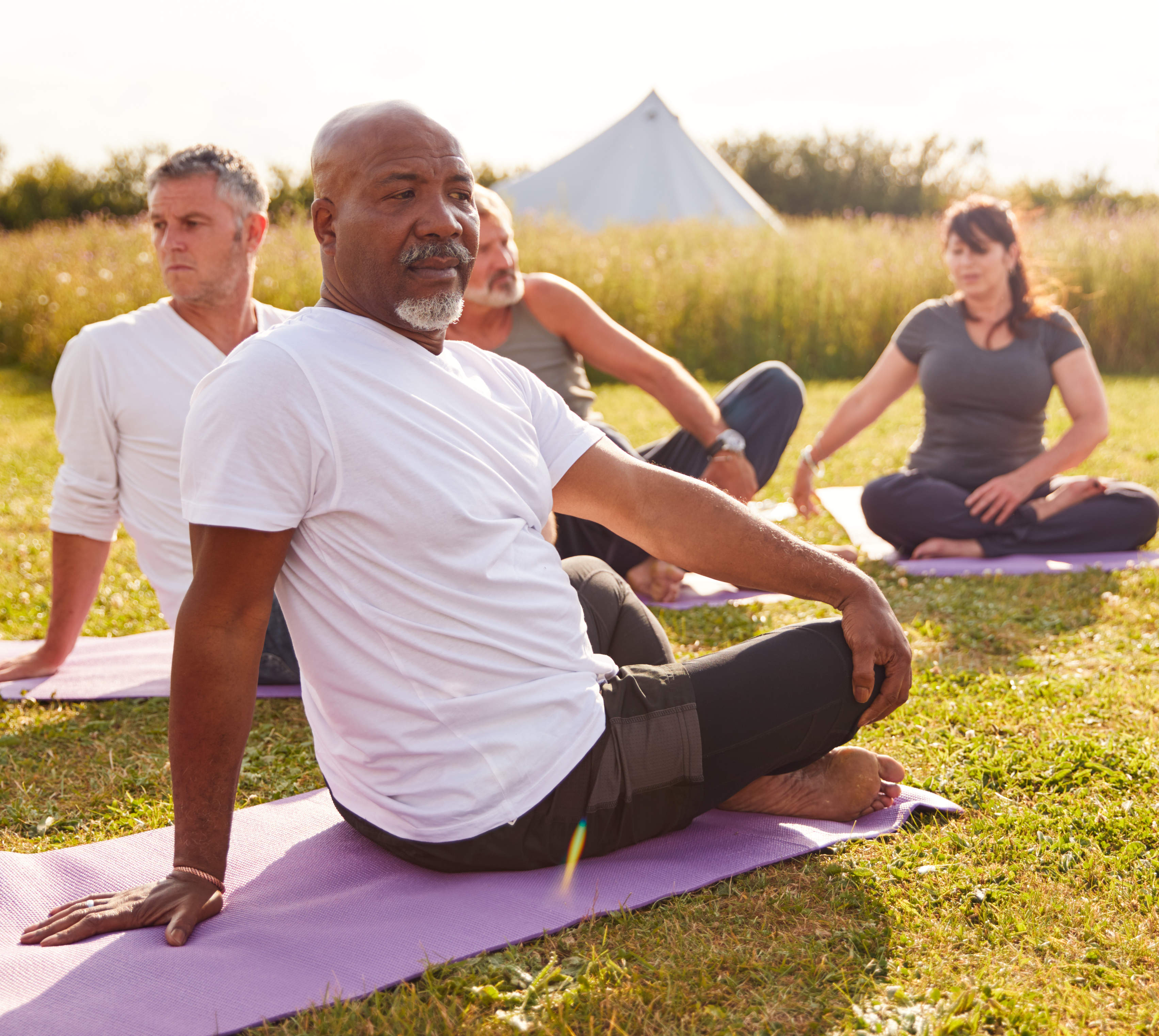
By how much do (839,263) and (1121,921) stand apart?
33.1 ft

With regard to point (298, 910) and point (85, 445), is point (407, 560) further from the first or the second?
point (85, 445)

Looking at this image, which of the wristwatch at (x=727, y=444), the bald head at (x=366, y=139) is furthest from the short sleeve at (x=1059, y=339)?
the bald head at (x=366, y=139)

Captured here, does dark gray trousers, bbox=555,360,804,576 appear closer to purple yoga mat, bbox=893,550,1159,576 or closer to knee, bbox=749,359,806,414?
knee, bbox=749,359,806,414

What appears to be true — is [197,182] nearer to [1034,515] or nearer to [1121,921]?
[1121,921]

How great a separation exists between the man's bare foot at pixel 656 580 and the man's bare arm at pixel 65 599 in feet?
6.28

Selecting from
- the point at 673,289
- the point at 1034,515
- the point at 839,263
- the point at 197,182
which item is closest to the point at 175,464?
the point at 197,182

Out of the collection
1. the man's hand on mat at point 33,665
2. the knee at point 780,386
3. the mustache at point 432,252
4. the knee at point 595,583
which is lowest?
the man's hand on mat at point 33,665

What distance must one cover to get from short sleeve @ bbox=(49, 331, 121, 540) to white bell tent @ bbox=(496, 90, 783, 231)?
1551 cm

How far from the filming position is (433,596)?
172 centimetres

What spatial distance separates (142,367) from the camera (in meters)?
3.10

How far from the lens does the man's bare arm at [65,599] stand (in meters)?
3.13

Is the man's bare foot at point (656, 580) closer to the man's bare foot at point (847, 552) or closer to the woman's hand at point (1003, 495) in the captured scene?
the man's bare foot at point (847, 552)

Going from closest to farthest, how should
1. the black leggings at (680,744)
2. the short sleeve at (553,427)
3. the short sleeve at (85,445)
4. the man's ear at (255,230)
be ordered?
the black leggings at (680,744) < the short sleeve at (553,427) < the short sleeve at (85,445) < the man's ear at (255,230)

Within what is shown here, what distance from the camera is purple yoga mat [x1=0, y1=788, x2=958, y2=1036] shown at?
64.6 inches
